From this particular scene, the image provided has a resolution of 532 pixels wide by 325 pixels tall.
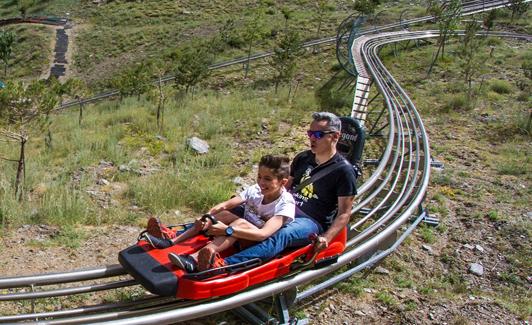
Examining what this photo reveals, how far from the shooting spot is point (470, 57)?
794 inches

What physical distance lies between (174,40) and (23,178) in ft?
108

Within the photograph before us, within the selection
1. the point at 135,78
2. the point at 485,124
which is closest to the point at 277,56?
the point at 135,78

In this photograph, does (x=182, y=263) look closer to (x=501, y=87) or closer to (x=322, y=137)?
(x=322, y=137)

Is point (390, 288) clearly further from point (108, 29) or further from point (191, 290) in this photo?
point (108, 29)

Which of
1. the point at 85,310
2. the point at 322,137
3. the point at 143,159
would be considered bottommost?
the point at 143,159

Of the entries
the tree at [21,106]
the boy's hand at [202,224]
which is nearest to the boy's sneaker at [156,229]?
the boy's hand at [202,224]

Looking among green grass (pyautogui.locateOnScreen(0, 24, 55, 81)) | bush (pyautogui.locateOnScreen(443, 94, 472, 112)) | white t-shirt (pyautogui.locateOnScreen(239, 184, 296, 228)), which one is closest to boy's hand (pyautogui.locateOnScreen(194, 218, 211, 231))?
white t-shirt (pyautogui.locateOnScreen(239, 184, 296, 228))

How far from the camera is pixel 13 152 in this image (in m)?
12.9

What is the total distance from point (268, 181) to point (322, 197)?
28.4 inches

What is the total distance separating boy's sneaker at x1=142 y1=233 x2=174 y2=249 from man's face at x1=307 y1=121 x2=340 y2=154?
1.68 meters

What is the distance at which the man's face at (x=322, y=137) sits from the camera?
5051mm

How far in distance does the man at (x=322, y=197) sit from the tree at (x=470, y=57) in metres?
13.3

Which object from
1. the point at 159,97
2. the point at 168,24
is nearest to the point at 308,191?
the point at 159,97

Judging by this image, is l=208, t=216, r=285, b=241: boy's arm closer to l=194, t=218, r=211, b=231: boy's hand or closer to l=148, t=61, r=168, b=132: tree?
l=194, t=218, r=211, b=231: boy's hand
